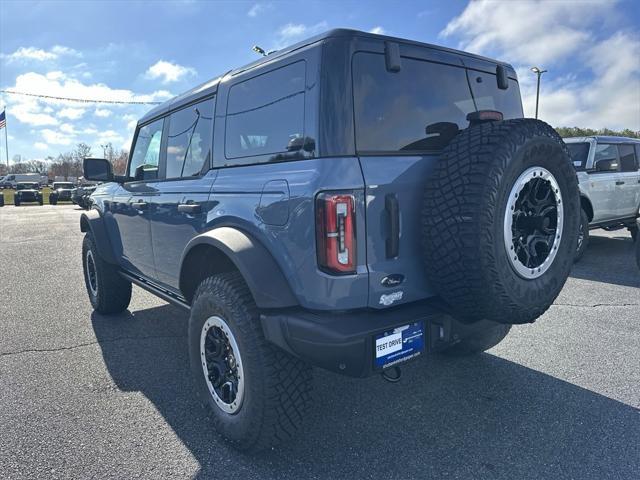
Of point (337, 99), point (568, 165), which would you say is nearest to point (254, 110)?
point (337, 99)

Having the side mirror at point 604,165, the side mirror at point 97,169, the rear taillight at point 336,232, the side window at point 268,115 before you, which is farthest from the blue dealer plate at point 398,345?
the side mirror at point 604,165

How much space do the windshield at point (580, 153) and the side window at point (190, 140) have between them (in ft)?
21.8

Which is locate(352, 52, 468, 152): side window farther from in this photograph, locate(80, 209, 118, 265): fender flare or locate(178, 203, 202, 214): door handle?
locate(80, 209, 118, 265): fender flare

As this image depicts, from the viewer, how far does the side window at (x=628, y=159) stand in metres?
8.14

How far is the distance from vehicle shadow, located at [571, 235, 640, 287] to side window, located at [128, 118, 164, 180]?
5674 millimetres

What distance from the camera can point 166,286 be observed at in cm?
362

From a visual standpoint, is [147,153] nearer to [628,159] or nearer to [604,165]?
[604,165]

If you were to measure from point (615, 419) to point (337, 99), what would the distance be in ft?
7.96

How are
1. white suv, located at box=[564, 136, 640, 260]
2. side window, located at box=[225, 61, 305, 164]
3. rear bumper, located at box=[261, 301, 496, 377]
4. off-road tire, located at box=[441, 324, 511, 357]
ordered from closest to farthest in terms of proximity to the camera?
rear bumper, located at box=[261, 301, 496, 377]
side window, located at box=[225, 61, 305, 164]
off-road tire, located at box=[441, 324, 511, 357]
white suv, located at box=[564, 136, 640, 260]

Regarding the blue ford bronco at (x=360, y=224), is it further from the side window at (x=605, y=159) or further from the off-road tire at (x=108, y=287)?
the side window at (x=605, y=159)

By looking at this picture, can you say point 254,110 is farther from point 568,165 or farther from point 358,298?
point 568,165

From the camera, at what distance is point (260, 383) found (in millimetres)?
2211

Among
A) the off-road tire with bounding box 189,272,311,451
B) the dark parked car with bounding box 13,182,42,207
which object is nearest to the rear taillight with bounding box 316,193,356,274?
the off-road tire with bounding box 189,272,311,451

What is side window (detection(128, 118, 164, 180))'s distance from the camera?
149 inches
